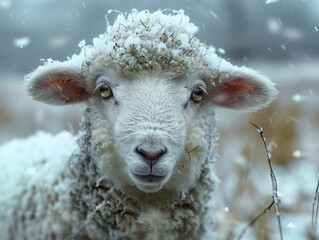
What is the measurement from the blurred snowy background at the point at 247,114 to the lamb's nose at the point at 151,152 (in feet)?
2.38

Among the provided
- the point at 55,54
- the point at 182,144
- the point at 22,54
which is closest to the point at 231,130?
the point at 182,144

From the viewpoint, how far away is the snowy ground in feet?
16.4

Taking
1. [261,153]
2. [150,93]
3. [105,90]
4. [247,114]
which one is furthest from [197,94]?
[247,114]

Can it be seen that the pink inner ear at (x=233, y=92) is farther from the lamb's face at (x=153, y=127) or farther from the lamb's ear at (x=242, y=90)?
the lamb's face at (x=153, y=127)

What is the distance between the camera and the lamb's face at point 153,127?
3119 mm

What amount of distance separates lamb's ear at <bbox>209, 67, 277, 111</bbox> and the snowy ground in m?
0.18

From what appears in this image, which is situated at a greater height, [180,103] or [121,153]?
[180,103]

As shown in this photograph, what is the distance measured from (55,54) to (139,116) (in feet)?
75.7

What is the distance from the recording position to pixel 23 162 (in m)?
4.21

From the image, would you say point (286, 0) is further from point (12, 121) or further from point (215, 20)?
point (12, 121)

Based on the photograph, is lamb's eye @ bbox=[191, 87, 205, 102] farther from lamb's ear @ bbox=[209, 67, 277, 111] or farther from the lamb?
lamb's ear @ bbox=[209, 67, 277, 111]

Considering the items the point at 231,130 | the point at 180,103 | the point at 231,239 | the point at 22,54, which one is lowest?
the point at 231,239

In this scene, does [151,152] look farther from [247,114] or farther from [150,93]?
[247,114]

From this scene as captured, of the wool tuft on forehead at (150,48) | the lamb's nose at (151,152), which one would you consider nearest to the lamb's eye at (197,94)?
the wool tuft on forehead at (150,48)
